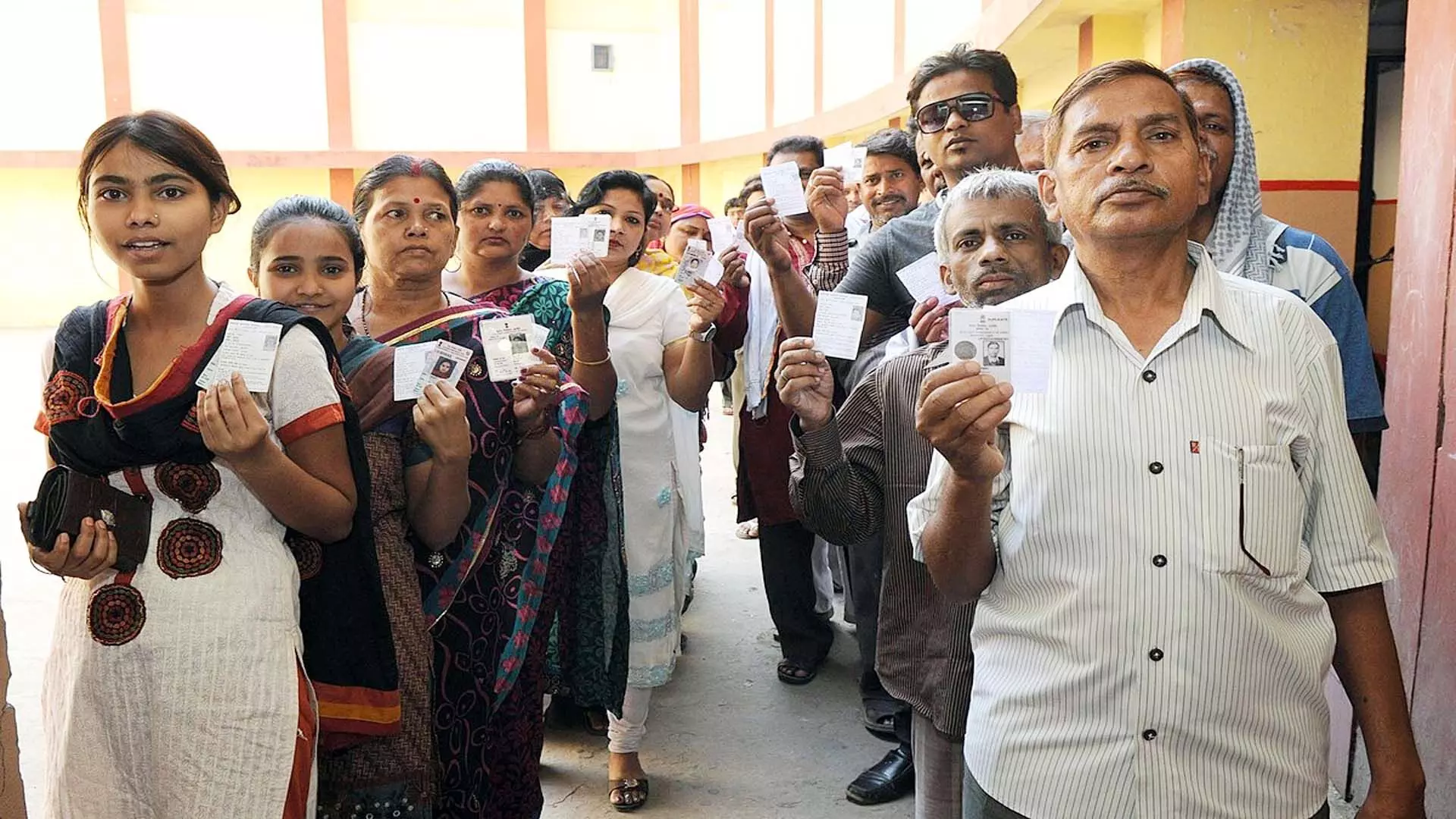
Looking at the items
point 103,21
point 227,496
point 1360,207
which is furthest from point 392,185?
point 103,21

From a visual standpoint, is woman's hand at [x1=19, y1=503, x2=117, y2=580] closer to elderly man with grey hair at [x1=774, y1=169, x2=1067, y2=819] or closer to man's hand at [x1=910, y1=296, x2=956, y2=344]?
elderly man with grey hair at [x1=774, y1=169, x2=1067, y2=819]

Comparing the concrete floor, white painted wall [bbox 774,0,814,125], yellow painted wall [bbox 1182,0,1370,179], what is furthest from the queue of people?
white painted wall [bbox 774,0,814,125]

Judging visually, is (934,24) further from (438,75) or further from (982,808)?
(438,75)

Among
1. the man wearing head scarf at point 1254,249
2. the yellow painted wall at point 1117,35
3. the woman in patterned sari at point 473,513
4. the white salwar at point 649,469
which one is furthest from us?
the yellow painted wall at point 1117,35

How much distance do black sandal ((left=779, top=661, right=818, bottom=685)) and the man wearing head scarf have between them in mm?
2505

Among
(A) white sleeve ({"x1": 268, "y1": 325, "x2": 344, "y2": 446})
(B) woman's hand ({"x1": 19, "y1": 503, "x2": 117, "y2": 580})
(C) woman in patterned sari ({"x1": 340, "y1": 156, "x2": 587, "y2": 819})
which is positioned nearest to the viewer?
(B) woman's hand ({"x1": 19, "y1": 503, "x2": 117, "y2": 580})

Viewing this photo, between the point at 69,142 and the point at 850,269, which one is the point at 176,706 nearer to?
the point at 850,269

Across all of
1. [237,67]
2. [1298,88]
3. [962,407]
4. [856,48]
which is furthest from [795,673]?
[237,67]

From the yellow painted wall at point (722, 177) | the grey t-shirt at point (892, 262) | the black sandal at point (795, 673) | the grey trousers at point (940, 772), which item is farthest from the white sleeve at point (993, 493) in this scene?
the yellow painted wall at point (722, 177)

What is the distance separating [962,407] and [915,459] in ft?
2.97

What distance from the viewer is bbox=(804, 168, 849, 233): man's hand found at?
364cm

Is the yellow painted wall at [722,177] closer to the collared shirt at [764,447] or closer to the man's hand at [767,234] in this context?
the collared shirt at [764,447]

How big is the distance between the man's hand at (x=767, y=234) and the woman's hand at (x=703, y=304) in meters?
0.30

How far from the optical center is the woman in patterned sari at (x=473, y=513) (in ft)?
8.13
